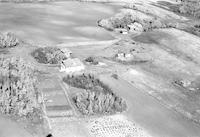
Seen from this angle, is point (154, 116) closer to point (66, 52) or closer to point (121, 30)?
point (66, 52)

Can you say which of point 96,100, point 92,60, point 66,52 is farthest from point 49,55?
point 96,100

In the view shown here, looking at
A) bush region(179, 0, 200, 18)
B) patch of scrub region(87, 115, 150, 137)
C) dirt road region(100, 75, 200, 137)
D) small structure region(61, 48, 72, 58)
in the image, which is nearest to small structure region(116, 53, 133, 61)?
small structure region(61, 48, 72, 58)

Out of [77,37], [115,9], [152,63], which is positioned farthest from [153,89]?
[115,9]

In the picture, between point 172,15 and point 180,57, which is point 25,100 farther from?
point 172,15

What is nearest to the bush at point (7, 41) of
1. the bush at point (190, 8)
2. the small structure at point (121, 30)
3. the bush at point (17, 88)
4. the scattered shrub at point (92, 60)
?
the bush at point (17, 88)

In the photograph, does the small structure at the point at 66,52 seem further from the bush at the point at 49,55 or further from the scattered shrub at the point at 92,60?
the scattered shrub at the point at 92,60
